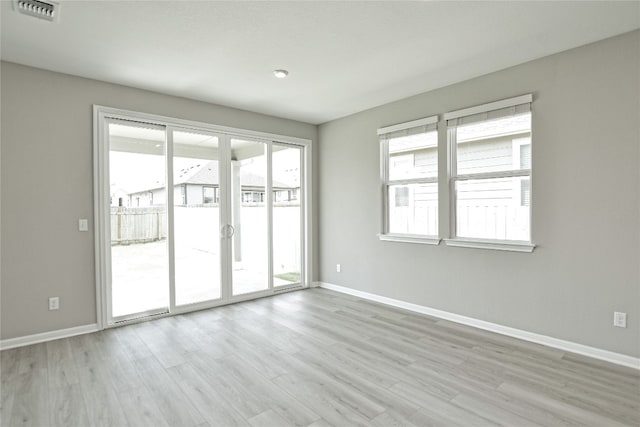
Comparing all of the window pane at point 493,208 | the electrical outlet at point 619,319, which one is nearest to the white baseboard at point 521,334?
the electrical outlet at point 619,319

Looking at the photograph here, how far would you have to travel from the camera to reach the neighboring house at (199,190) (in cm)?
416

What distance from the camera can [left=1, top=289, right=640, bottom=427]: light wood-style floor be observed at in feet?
7.08

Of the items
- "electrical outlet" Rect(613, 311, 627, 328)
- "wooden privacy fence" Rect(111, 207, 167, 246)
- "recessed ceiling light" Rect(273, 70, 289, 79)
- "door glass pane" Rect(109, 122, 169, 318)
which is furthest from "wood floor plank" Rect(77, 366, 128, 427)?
"electrical outlet" Rect(613, 311, 627, 328)

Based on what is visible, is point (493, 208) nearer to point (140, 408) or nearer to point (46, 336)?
point (140, 408)

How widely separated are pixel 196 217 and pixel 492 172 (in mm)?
3616

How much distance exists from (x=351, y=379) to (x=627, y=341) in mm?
2312

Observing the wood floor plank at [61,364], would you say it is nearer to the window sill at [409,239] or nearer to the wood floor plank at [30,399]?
the wood floor plank at [30,399]

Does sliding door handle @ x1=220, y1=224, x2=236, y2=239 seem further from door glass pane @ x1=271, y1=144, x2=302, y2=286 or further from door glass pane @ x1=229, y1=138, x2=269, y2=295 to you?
door glass pane @ x1=271, y1=144, x2=302, y2=286

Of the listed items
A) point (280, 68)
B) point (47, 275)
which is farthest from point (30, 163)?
point (280, 68)

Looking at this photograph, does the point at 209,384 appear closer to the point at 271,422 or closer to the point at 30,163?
the point at 271,422

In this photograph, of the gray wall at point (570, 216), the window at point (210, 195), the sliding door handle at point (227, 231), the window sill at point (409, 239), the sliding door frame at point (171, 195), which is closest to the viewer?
the gray wall at point (570, 216)

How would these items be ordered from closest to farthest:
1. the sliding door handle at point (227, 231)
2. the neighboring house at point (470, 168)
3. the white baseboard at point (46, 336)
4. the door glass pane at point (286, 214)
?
1. the white baseboard at point (46, 336)
2. the neighboring house at point (470, 168)
3. the sliding door handle at point (227, 231)
4. the door glass pane at point (286, 214)

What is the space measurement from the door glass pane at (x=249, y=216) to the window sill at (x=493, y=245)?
8.71 ft

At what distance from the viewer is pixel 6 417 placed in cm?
215
